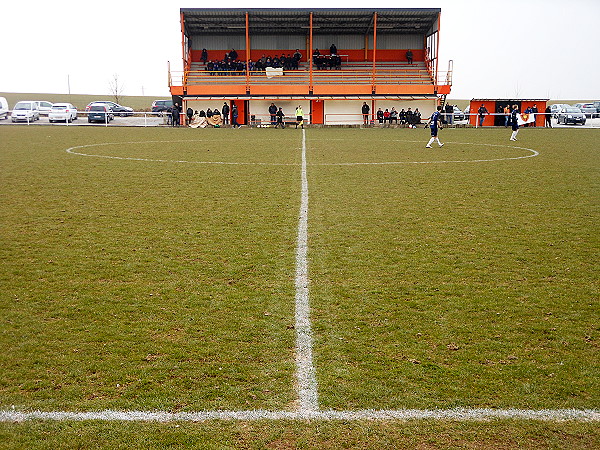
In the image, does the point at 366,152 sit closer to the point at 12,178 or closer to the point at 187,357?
the point at 12,178

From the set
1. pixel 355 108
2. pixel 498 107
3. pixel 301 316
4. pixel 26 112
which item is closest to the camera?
pixel 301 316

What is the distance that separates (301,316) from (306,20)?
47.5 meters

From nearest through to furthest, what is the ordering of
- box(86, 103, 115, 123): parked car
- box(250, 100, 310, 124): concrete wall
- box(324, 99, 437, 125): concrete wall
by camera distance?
box(250, 100, 310, 124): concrete wall < box(324, 99, 437, 125): concrete wall < box(86, 103, 115, 123): parked car

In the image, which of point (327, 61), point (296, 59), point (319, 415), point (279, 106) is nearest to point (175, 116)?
point (279, 106)

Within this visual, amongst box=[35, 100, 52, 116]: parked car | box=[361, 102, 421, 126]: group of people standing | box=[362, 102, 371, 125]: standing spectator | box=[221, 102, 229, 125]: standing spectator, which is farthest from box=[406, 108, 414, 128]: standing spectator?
box=[35, 100, 52, 116]: parked car

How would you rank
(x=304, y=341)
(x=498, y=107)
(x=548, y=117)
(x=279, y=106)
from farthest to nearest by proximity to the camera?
1. (x=498, y=107)
2. (x=548, y=117)
3. (x=279, y=106)
4. (x=304, y=341)

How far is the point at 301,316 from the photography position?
5680 mm

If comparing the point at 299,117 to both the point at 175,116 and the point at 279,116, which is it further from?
the point at 175,116

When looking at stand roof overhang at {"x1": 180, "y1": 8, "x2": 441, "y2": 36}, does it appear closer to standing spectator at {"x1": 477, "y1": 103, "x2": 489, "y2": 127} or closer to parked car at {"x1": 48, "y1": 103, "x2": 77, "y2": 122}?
standing spectator at {"x1": 477, "y1": 103, "x2": 489, "y2": 127}

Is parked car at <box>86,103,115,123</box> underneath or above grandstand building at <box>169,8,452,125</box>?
underneath

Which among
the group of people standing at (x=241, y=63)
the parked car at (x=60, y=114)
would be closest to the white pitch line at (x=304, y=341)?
the group of people standing at (x=241, y=63)

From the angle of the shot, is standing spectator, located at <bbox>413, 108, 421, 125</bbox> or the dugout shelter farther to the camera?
the dugout shelter

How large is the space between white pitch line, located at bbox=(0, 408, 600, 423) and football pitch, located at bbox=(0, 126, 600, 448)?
1 centimetres

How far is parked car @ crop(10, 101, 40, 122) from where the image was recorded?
47.3 meters
